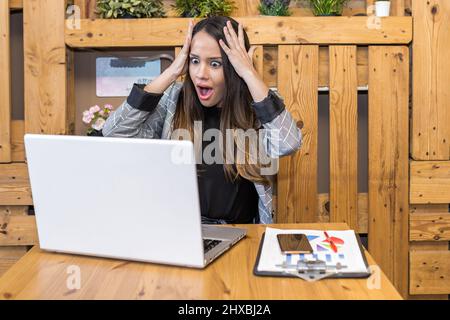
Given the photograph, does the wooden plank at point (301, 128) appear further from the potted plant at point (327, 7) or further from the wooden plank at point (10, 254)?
the wooden plank at point (10, 254)

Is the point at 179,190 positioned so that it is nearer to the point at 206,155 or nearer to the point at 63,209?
the point at 63,209

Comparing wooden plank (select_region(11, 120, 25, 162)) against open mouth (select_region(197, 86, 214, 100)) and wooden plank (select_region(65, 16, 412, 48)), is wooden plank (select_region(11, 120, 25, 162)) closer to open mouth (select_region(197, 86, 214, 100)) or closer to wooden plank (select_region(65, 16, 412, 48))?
wooden plank (select_region(65, 16, 412, 48))

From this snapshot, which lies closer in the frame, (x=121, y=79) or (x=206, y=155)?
(x=206, y=155)

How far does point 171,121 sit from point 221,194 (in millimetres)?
373

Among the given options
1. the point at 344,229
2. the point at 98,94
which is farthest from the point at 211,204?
the point at 98,94

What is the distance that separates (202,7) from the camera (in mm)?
2551

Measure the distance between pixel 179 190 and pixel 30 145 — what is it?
0.36 metres

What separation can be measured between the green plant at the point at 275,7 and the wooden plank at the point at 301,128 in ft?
0.56

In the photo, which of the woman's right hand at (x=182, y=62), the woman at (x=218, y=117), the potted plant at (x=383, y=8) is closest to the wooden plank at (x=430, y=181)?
the potted plant at (x=383, y=8)

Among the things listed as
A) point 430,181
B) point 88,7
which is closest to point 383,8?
point 430,181

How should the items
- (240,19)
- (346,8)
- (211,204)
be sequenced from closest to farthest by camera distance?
(211,204)
(240,19)
(346,8)

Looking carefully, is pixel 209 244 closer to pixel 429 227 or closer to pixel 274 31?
pixel 274 31

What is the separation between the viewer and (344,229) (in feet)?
4.84

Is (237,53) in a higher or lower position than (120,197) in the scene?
higher
